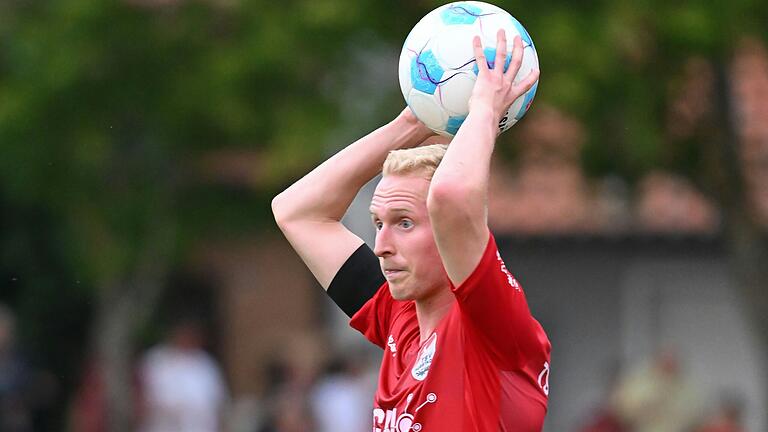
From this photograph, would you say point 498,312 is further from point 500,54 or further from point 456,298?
point 500,54

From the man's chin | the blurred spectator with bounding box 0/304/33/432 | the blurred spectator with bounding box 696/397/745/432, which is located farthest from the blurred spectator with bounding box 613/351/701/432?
the man's chin

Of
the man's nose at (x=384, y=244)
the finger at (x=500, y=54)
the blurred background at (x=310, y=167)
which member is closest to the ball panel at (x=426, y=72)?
the finger at (x=500, y=54)

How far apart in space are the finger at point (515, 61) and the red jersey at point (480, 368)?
1.58ft

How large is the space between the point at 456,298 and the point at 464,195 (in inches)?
12.0

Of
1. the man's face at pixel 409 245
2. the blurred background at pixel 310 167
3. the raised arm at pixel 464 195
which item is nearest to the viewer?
the raised arm at pixel 464 195

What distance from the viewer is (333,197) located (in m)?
5.20

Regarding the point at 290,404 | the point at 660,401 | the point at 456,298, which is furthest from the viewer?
the point at 660,401

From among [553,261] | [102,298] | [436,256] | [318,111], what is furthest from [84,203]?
[436,256]

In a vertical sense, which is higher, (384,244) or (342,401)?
(384,244)

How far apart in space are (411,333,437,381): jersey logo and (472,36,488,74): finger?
757 mm

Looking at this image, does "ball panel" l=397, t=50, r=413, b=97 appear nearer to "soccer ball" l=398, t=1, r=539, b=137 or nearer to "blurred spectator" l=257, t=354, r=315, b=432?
"soccer ball" l=398, t=1, r=539, b=137

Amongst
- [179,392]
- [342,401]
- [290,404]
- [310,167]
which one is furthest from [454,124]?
[179,392]

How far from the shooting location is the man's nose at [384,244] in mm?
4594

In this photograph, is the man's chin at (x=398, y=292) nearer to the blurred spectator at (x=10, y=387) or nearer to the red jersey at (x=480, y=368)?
the red jersey at (x=480, y=368)
